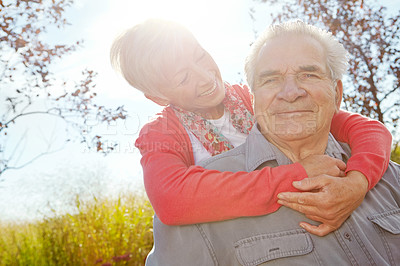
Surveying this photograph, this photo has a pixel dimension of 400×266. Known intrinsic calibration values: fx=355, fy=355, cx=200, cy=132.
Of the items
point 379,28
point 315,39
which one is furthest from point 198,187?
point 379,28

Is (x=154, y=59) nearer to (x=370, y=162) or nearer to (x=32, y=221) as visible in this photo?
(x=370, y=162)

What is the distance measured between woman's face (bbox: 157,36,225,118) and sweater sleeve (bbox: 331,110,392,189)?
85 centimetres

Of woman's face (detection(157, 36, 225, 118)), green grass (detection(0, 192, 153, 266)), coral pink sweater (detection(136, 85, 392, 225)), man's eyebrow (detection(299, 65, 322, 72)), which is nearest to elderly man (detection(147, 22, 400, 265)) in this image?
man's eyebrow (detection(299, 65, 322, 72))

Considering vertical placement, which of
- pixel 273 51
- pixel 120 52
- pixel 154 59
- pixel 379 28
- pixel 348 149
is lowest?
pixel 348 149

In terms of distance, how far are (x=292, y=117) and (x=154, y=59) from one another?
3.48 feet

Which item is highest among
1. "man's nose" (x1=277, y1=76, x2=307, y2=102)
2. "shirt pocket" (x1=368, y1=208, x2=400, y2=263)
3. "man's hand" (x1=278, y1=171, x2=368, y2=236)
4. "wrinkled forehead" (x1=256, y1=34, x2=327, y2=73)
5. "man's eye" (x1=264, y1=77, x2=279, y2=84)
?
"wrinkled forehead" (x1=256, y1=34, x2=327, y2=73)

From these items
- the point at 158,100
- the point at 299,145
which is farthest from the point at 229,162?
the point at 158,100

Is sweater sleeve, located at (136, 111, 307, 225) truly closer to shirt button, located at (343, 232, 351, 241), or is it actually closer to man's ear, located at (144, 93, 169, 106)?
shirt button, located at (343, 232, 351, 241)

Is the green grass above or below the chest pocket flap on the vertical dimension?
above

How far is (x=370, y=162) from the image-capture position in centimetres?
178

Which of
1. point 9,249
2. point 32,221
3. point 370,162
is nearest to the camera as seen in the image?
point 370,162

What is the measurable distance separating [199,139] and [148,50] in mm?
728

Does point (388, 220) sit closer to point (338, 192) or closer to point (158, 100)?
point (338, 192)

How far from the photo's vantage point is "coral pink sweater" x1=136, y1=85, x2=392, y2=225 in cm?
159
